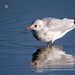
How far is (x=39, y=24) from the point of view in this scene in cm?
922

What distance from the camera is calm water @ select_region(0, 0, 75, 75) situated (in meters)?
7.13

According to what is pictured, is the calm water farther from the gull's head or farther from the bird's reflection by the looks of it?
the gull's head

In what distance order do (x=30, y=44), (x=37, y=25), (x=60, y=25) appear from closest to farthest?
1. (x=30, y=44)
2. (x=37, y=25)
3. (x=60, y=25)

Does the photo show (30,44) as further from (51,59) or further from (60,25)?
(51,59)

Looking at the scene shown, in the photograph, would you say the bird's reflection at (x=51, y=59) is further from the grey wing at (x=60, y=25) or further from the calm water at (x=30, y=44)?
the grey wing at (x=60, y=25)

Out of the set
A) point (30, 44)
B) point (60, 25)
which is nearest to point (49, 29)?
point (60, 25)

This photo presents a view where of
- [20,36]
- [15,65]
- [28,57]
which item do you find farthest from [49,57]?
[20,36]

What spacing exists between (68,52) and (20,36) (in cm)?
201

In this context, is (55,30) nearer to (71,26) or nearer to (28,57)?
(71,26)

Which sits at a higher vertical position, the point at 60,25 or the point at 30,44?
the point at 60,25

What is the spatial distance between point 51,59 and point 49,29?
1.67 meters

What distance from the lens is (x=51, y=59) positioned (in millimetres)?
7840

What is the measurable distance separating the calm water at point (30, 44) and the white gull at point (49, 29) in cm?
22

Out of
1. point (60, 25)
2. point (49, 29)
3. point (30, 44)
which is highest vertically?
point (60, 25)
